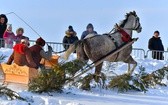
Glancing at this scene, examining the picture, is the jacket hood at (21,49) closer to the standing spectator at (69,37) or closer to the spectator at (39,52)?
the spectator at (39,52)

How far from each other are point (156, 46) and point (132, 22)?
644 cm

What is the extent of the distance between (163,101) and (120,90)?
4.05 ft

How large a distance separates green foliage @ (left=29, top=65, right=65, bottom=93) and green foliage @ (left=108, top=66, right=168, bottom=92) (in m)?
1.35

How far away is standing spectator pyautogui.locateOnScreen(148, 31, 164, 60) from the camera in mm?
21578

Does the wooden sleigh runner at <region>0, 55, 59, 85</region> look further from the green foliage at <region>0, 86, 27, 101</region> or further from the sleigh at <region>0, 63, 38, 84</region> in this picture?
the green foliage at <region>0, 86, 27, 101</region>

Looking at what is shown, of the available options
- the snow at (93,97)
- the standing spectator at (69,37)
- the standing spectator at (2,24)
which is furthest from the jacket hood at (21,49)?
the standing spectator at (69,37)

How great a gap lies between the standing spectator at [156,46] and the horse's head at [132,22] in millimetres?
5425

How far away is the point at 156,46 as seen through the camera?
73.4 ft

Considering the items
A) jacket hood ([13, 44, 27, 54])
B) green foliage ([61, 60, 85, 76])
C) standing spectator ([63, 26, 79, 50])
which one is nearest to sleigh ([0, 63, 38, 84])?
jacket hood ([13, 44, 27, 54])

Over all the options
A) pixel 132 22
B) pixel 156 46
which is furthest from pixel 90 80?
pixel 156 46

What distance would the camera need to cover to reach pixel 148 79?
1229 centimetres

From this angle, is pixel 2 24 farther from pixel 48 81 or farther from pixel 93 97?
pixel 93 97

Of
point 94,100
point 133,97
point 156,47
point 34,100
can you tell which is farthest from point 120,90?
point 156,47

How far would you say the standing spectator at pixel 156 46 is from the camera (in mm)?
21578
